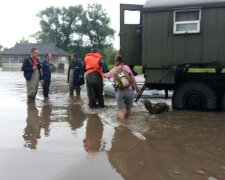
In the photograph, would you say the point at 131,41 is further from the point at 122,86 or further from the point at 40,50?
the point at 40,50

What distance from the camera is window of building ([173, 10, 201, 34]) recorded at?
10.7 meters

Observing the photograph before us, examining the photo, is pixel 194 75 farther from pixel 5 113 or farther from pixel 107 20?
pixel 107 20

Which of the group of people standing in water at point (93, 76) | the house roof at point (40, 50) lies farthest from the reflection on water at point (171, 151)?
the house roof at point (40, 50)

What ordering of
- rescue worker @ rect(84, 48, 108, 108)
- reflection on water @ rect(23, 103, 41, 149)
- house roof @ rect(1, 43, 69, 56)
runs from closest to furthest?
reflection on water @ rect(23, 103, 41, 149)
rescue worker @ rect(84, 48, 108, 108)
house roof @ rect(1, 43, 69, 56)

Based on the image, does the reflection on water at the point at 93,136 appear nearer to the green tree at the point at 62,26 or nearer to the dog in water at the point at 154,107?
the dog in water at the point at 154,107

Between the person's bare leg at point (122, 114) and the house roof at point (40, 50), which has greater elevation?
the house roof at point (40, 50)

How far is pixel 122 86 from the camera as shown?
371 inches

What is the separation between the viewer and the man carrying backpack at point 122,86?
941 cm

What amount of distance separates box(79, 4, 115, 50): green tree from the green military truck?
2934 inches

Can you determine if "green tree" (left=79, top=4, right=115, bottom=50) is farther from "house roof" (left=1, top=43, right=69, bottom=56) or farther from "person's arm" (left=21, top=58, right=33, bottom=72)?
"person's arm" (left=21, top=58, right=33, bottom=72)

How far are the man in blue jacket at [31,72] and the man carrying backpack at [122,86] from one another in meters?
4.18

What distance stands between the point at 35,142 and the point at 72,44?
81.0 meters

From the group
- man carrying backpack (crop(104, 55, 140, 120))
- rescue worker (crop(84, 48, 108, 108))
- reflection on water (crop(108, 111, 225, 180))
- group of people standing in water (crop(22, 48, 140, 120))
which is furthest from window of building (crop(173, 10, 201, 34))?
reflection on water (crop(108, 111, 225, 180))

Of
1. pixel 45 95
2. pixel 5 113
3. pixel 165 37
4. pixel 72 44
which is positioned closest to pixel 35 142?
pixel 5 113
